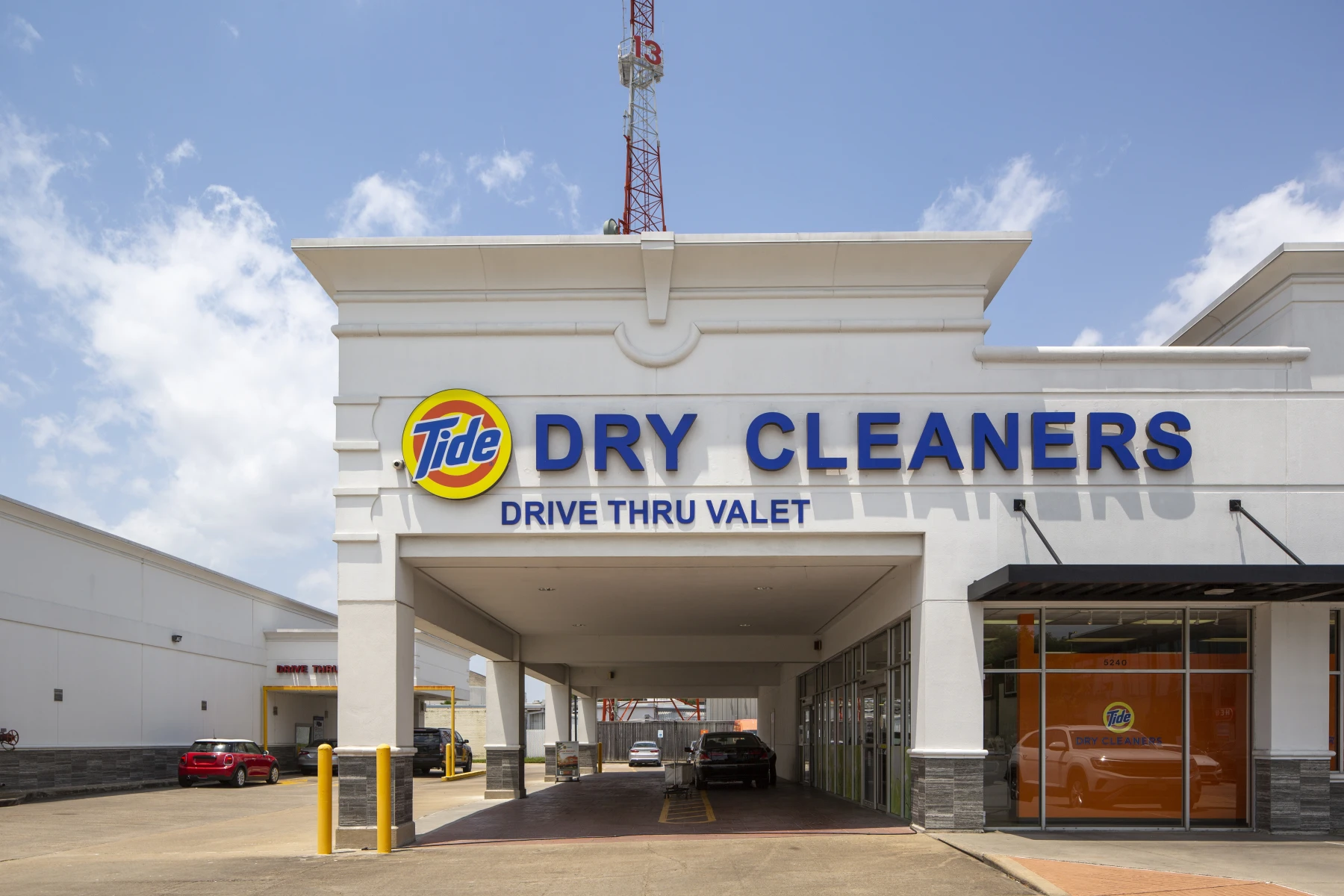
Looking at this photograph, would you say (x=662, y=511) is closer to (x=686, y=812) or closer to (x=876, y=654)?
(x=876, y=654)

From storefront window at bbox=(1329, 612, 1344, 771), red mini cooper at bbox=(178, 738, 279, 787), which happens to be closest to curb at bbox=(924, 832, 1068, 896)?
storefront window at bbox=(1329, 612, 1344, 771)

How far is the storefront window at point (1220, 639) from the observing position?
50.4 ft

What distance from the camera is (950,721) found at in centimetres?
1452

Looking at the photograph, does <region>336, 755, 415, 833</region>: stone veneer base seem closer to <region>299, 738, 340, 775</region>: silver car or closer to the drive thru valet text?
the drive thru valet text

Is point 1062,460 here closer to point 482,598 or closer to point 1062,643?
point 1062,643

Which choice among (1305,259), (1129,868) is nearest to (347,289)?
(1129,868)

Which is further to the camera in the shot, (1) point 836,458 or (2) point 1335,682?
(2) point 1335,682

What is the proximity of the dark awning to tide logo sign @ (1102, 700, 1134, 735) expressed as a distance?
6.36 feet

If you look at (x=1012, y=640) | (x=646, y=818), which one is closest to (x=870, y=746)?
(x=646, y=818)

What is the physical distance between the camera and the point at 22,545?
25.3m

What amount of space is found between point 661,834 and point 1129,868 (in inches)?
242

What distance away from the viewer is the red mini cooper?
2972cm

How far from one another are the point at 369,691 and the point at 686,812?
7039 mm

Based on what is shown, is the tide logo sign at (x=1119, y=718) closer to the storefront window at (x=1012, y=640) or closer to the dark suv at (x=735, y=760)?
the storefront window at (x=1012, y=640)
